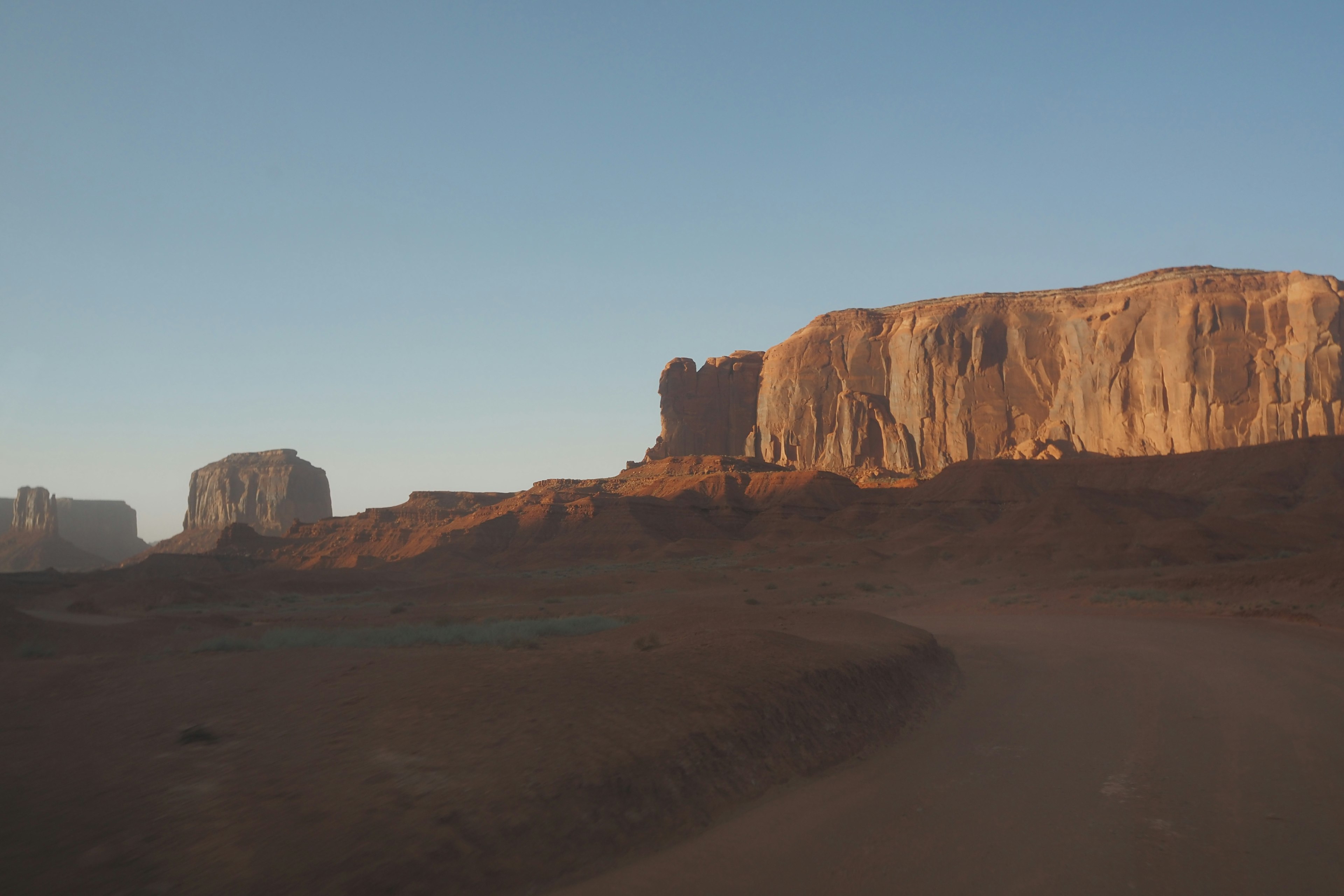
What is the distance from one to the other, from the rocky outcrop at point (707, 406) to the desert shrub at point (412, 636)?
104 metres

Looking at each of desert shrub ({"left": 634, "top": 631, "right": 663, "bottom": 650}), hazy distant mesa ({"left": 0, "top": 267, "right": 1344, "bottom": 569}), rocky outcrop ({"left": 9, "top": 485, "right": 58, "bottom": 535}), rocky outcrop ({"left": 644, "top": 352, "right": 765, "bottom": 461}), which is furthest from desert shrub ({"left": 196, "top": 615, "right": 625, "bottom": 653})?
rocky outcrop ({"left": 9, "top": 485, "right": 58, "bottom": 535})

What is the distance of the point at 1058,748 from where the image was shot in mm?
8711

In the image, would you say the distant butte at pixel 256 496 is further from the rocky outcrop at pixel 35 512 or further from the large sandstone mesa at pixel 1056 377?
the large sandstone mesa at pixel 1056 377

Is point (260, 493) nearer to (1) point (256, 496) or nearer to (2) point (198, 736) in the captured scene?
(1) point (256, 496)

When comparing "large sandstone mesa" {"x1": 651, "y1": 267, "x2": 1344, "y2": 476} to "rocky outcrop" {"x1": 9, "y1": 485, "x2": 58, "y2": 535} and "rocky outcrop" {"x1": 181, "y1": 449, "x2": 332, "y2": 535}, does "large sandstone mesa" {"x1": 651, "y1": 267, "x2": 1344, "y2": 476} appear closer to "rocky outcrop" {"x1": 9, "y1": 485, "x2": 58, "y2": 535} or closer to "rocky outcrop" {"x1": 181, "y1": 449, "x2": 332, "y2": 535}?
"rocky outcrop" {"x1": 181, "y1": 449, "x2": 332, "y2": 535}

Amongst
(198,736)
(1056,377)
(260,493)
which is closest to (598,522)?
(1056,377)

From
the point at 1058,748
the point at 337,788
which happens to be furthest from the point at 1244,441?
the point at 337,788

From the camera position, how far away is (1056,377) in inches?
3856

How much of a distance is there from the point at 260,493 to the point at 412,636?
176 m

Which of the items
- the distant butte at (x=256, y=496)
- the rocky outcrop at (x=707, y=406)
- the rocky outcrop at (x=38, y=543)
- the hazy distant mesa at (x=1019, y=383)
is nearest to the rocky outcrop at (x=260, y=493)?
the distant butte at (x=256, y=496)

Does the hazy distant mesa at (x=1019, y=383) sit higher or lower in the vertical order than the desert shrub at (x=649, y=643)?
higher

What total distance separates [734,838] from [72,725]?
19.1ft

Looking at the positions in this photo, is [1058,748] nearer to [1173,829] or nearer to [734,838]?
[1173,829]

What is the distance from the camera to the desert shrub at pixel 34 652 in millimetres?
17141
